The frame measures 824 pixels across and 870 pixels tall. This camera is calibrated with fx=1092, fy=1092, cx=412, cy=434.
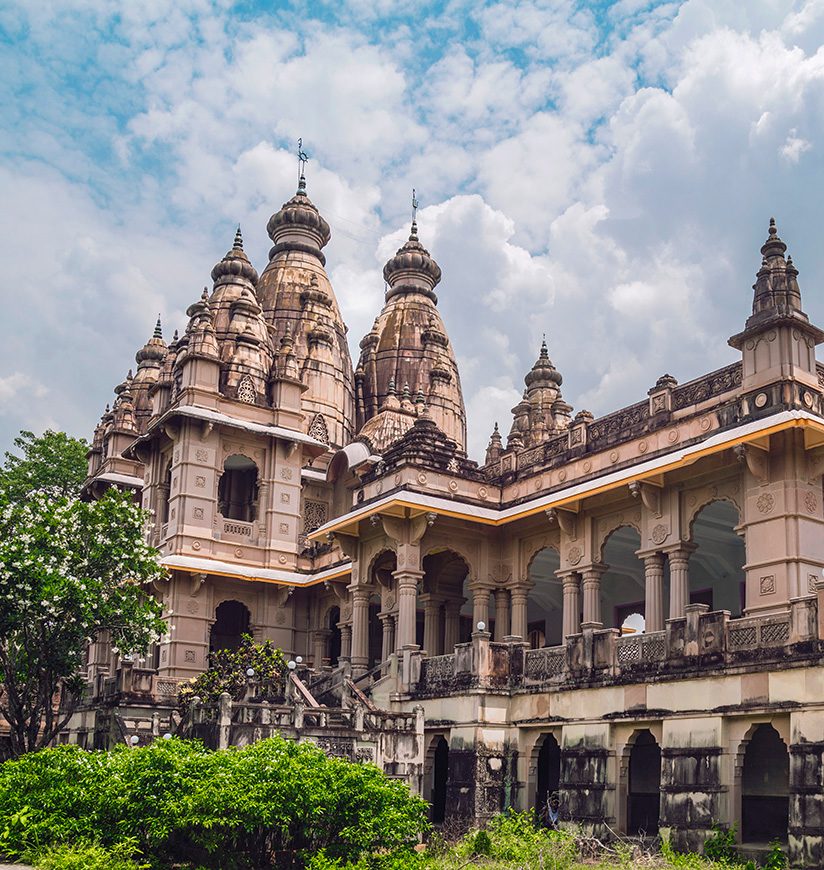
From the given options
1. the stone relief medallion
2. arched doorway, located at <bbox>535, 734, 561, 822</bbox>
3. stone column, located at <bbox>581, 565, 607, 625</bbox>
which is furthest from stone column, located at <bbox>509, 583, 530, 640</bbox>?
the stone relief medallion

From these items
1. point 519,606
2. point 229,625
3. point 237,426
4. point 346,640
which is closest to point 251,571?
point 346,640

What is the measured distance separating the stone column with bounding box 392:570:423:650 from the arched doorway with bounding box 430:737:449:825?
252cm

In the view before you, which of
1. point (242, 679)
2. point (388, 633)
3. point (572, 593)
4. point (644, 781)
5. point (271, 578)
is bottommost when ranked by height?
point (644, 781)

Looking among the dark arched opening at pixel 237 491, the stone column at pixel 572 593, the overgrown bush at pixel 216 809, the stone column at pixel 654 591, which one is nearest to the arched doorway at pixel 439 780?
the stone column at pixel 572 593

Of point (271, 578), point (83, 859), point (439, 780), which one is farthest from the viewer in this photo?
point (271, 578)

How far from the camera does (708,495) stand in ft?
69.9

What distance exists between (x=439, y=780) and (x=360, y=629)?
5.02 meters

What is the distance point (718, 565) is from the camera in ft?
89.0

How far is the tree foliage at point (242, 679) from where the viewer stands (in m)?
23.9

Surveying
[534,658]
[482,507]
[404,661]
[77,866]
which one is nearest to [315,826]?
[77,866]

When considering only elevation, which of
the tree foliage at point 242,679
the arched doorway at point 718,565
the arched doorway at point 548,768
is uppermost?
the arched doorway at point 718,565

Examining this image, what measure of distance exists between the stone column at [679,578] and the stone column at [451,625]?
330 inches

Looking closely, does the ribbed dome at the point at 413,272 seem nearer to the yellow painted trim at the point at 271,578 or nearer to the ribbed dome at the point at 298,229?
the ribbed dome at the point at 298,229

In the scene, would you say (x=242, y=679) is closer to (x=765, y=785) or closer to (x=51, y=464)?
(x=765, y=785)
